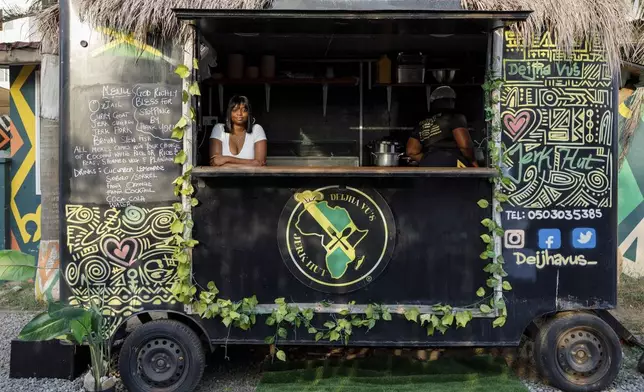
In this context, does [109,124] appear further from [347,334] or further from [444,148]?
[444,148]

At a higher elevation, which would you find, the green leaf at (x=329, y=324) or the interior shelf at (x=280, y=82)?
the interior shelf at (x=280, y=82)

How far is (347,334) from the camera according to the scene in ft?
15.3

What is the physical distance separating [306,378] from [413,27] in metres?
2.98

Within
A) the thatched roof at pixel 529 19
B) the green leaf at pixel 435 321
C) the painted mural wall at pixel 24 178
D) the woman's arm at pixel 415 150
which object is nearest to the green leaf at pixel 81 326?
the thatched roof at pixel 529 19

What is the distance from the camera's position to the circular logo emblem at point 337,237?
471cm

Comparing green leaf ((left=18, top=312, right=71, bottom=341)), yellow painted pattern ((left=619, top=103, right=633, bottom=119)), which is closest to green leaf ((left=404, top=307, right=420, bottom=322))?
green leaf ((left=18, top=312, right=71, bottom=341))

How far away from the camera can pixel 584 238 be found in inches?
186

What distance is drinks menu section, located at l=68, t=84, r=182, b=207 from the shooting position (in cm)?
468

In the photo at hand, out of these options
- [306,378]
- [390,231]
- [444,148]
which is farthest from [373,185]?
[306,378]

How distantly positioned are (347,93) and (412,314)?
9.98 feet

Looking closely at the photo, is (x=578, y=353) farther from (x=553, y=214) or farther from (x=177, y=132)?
(x=177, y=132)

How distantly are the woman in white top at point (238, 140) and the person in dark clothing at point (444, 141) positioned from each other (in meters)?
1.43

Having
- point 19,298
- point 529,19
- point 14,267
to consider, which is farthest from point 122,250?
point 19,298

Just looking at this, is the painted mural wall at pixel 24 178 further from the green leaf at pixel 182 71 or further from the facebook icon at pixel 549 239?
the facebook icon at pixel 549 239
